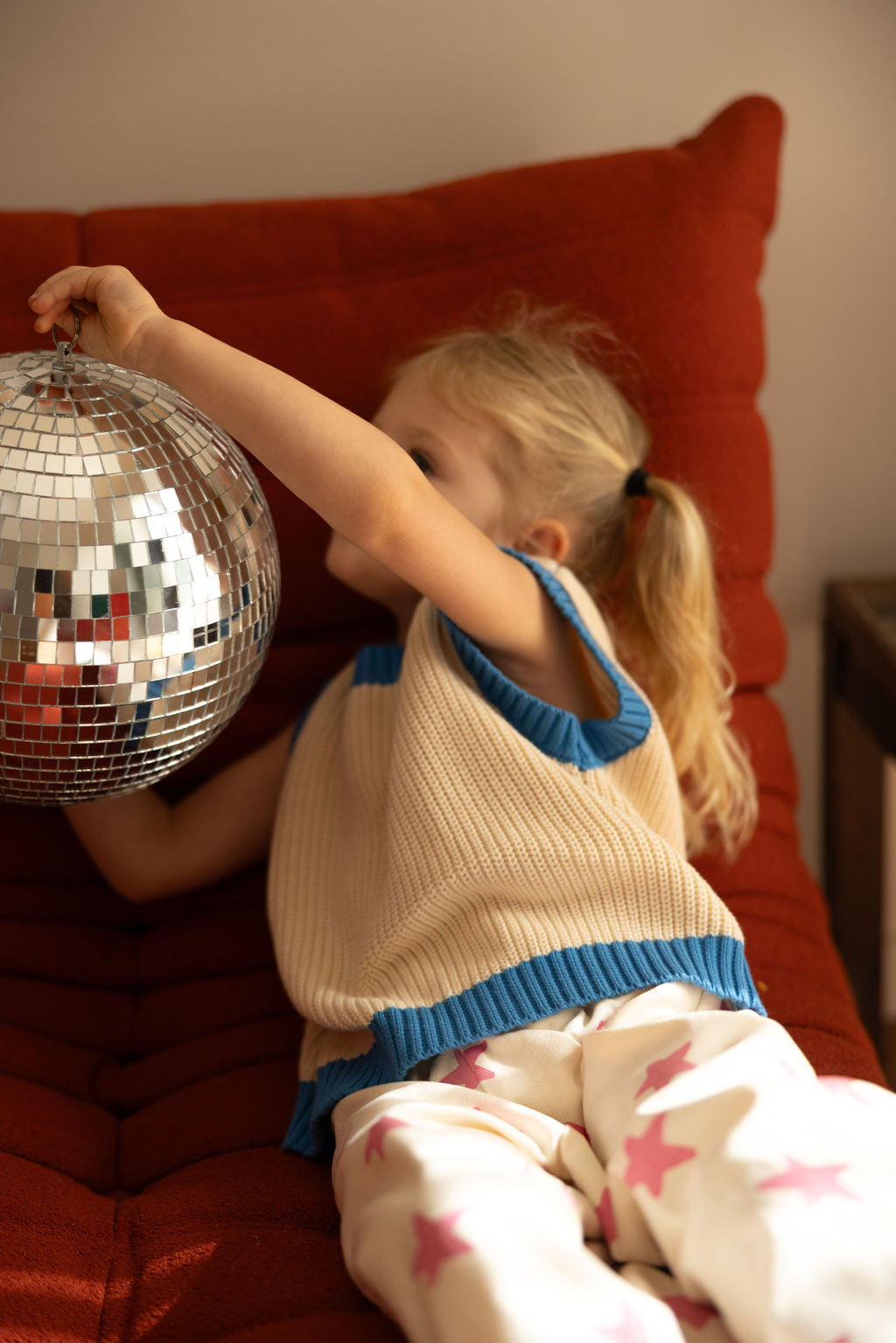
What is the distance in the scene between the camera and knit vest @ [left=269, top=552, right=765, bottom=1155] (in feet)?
2.66

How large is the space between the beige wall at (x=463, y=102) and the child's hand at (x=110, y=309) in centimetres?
52


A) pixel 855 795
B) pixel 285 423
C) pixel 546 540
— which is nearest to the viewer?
pixel 285 423

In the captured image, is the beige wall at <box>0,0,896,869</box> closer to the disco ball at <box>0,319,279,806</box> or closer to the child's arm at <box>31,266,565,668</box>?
the child's arm at <box>31,266,565,668</box>

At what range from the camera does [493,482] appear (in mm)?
1029

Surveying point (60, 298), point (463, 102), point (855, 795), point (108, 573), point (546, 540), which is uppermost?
point (463, 102)

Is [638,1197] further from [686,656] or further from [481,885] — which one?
[686,656]

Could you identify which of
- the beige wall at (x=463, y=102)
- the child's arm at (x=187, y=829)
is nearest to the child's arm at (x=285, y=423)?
the child's arm at (x=187, y=829)

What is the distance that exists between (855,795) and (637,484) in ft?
1.93

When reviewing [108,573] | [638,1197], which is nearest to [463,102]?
[108,573]

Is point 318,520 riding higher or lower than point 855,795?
higher

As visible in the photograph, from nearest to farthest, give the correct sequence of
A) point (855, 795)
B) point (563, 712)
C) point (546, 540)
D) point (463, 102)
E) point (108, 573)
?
point (108, 573) → point (563, 712) → point (546, 540) → point (463, 102) → point (855, 795)

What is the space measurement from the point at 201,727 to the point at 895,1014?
50.2 inches

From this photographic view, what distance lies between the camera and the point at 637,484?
1.07m

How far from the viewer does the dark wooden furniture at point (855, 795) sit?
139cm
